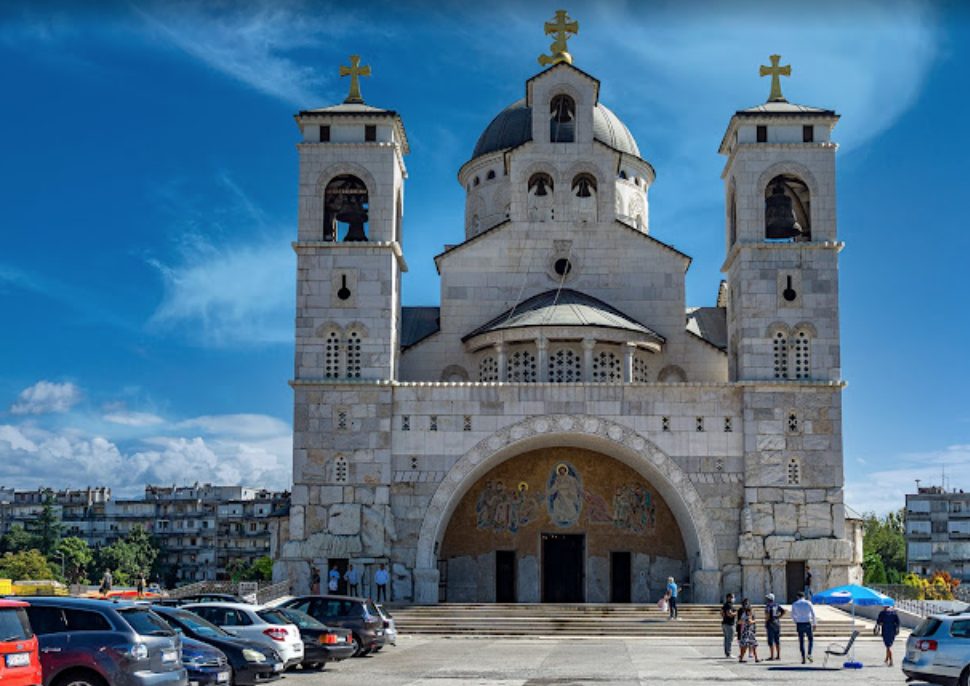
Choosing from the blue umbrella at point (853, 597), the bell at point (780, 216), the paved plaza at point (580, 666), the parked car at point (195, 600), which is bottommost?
the paved plaza at point (580, 666)

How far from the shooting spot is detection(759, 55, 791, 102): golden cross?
43.5 metres

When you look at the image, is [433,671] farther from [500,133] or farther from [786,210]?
[500,133]

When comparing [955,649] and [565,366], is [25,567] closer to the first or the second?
[565,366]

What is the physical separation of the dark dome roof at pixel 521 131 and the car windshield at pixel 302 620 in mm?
34025

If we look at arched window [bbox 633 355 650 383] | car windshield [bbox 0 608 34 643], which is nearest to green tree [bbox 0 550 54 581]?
arched window [bbox 633 355 650 383]

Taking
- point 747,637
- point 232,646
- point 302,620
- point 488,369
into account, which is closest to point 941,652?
point 747,637

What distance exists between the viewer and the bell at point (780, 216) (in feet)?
140

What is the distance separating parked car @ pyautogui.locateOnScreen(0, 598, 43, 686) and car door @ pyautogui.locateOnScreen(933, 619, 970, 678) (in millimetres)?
13769

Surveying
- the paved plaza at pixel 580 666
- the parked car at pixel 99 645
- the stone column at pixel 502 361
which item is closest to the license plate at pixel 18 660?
the parked car at pixel 99 645

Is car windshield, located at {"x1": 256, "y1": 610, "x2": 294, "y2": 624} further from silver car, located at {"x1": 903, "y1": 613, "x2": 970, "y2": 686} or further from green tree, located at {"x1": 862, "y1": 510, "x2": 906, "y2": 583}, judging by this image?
green tree, located at {"x1": 862, "y1": 510, "x2": 906, "y2": 583}

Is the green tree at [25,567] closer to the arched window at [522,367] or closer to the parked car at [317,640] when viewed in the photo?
the arched window at [522,367]

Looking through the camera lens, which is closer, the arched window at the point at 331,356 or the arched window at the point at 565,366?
the arched window at the point at 331,356

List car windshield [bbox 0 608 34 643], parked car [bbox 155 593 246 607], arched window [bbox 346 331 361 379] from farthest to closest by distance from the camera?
arched window [bbox 346 331 361 379] → parked car [bbox 155 593 246 607] → car windshield [bbox 0 608 34 643]

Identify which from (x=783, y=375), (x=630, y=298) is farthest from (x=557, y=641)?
(x=630, y=298)
